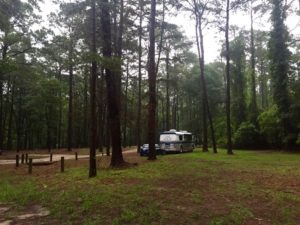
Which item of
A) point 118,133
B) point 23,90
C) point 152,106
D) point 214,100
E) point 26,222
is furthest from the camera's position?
point 214,100

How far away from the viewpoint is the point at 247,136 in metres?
40.0

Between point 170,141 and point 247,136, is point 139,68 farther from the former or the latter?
point 247,136

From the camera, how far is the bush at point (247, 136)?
39812 millimetres

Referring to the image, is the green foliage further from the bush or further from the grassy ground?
the grassy ground

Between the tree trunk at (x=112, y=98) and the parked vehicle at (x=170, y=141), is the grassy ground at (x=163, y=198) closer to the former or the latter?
the tree trunk at (x=112, y=98)

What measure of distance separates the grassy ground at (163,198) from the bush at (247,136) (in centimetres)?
2590

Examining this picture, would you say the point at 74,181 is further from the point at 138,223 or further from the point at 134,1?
the point at 134,1

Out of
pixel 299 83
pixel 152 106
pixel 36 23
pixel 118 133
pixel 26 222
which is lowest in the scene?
pixel 26 222

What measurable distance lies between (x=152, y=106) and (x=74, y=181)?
9.65 metres

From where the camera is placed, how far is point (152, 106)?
21.9 m

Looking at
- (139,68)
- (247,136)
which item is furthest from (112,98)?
(247,136)

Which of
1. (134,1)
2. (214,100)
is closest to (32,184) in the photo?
(134,1)

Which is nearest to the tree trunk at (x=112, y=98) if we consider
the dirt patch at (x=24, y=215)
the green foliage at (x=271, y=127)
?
the dirt patch at (x=24, y=215)

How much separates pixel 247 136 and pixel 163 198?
32233mm
